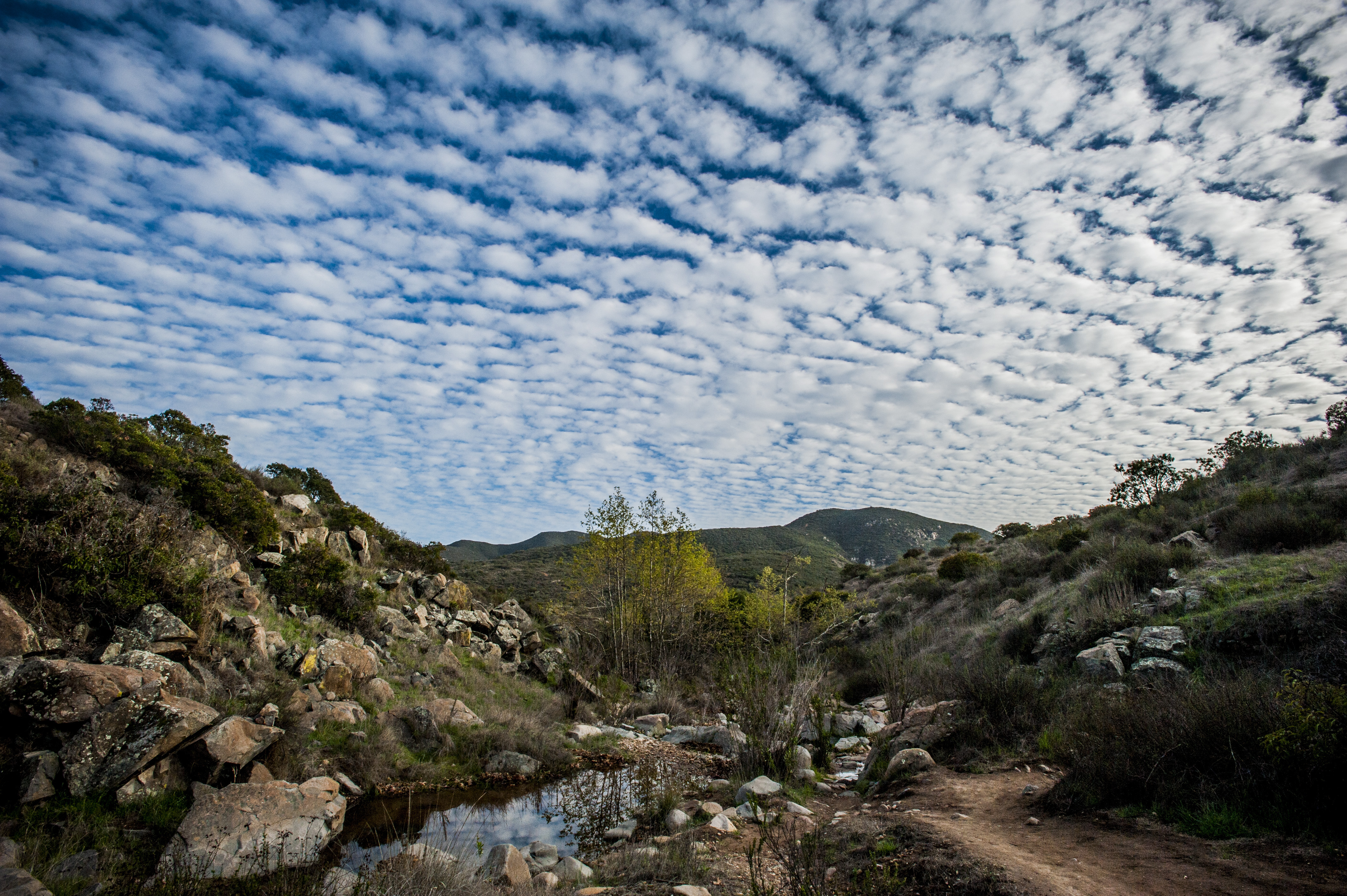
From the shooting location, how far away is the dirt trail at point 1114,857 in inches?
→ 147

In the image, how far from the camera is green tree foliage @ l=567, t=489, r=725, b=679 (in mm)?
22359

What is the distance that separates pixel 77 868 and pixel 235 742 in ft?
7.00

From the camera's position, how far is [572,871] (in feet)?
19.7

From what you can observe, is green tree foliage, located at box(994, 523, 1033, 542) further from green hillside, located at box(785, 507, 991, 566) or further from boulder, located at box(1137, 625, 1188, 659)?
green hillside, located at box(785, 507, 991, 566)

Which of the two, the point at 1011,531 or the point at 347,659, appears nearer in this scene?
the point at 347,659

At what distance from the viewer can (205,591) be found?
31.7 feet

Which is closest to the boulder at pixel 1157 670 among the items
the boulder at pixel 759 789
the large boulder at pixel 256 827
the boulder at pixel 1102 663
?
the boulder at pixel 1102 663

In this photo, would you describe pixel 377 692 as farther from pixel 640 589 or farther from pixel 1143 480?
pixel 1143 480

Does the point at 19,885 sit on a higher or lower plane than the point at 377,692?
higher

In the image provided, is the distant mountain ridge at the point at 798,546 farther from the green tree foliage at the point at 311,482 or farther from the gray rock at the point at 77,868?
the gray rock at the point at 77,868

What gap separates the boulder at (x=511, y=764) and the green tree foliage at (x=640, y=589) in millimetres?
11235

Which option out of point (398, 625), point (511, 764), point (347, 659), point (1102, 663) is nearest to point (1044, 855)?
point (1102, 663)

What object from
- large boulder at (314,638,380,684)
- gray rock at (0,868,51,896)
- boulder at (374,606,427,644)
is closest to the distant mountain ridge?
boulder at (374,606,427,644)

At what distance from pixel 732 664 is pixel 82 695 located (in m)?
10.2
